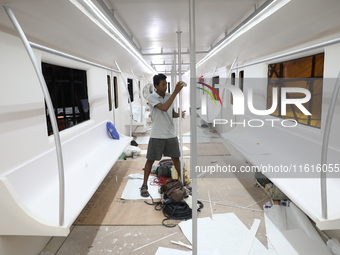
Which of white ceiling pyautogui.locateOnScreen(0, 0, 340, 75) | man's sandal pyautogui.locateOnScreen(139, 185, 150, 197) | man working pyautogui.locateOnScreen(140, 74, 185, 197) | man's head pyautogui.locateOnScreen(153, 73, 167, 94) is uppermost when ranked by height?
white ceiling pyautogui.locateOnScreen(0, 0, 340, 75)

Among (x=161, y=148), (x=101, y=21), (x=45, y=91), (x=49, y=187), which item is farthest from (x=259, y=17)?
(x=49, y=187)

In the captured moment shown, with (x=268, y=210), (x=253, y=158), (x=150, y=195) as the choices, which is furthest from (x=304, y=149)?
(x=150, y=195)

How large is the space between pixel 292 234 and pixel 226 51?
10.1ft

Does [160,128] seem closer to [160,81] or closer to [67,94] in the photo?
[160,81]

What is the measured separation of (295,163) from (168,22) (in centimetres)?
240

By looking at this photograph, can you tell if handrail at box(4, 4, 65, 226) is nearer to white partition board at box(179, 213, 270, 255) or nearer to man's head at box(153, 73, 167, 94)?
white partition board at box(179, 213, 270, 255)

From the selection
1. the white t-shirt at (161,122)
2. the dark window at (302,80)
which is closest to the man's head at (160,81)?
the white t-shirt at (161,122)

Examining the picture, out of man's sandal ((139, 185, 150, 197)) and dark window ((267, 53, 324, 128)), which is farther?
man's sandal ((139, 185, 150, 197))

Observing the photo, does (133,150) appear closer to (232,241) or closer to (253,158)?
(253,158)

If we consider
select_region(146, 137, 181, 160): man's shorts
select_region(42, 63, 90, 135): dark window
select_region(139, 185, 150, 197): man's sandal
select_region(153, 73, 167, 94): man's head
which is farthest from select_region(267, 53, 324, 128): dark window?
select_region(42, 63, 90, 135): dark window

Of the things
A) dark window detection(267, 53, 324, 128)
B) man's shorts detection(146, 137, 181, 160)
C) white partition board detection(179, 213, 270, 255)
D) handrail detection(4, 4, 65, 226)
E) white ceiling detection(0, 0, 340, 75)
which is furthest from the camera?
man's shorts detection(146, 137, 181, 160)

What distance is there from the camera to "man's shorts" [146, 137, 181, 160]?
11.2ft

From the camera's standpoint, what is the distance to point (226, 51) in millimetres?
4453

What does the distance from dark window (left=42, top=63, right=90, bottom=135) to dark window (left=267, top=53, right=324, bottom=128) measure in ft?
10.6
